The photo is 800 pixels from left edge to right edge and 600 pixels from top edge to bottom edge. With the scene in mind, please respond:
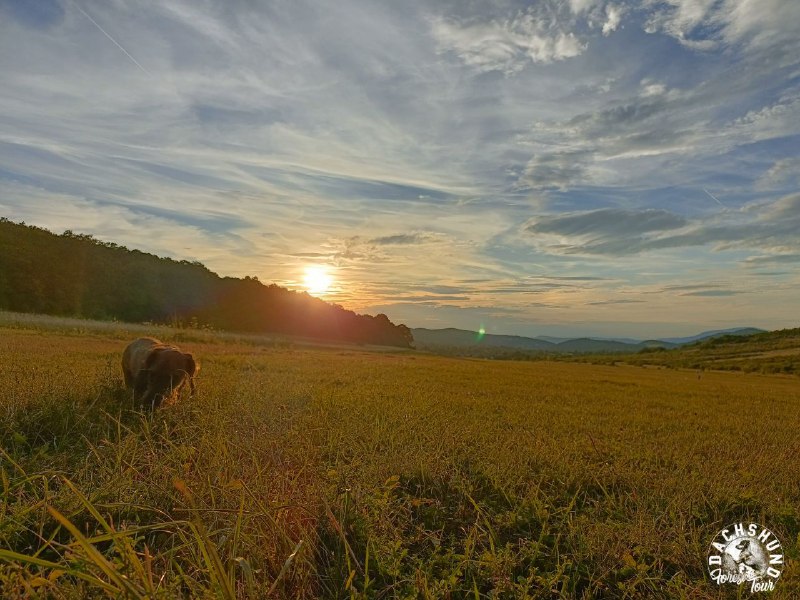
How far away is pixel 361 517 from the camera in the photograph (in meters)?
3.72

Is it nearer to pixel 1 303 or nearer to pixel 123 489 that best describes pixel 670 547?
pixel 123 489

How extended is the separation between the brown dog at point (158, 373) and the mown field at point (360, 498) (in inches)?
11.9

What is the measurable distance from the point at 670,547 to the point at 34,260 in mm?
63097

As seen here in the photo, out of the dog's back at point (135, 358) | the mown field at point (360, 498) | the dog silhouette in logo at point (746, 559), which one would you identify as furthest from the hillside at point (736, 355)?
the dog's back at point (135, 358)

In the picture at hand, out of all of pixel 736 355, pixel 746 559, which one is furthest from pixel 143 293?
pixel 736 355

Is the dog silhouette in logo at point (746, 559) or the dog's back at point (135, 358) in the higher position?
the dog's back at point (135, 358)

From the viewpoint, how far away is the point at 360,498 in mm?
4000

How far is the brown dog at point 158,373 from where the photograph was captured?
7.04m

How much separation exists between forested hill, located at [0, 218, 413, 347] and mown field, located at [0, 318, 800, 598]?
31.8 m

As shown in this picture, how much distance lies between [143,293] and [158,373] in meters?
60.4

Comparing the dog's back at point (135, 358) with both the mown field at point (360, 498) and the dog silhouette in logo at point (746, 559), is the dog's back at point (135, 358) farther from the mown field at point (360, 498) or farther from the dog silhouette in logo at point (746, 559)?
the dog silhouette in logo at point (746, 559)

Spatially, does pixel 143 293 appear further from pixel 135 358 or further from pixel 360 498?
pixel 360 498

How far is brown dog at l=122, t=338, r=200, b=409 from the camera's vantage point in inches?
277

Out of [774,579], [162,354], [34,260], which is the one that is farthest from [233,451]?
[34,260]
